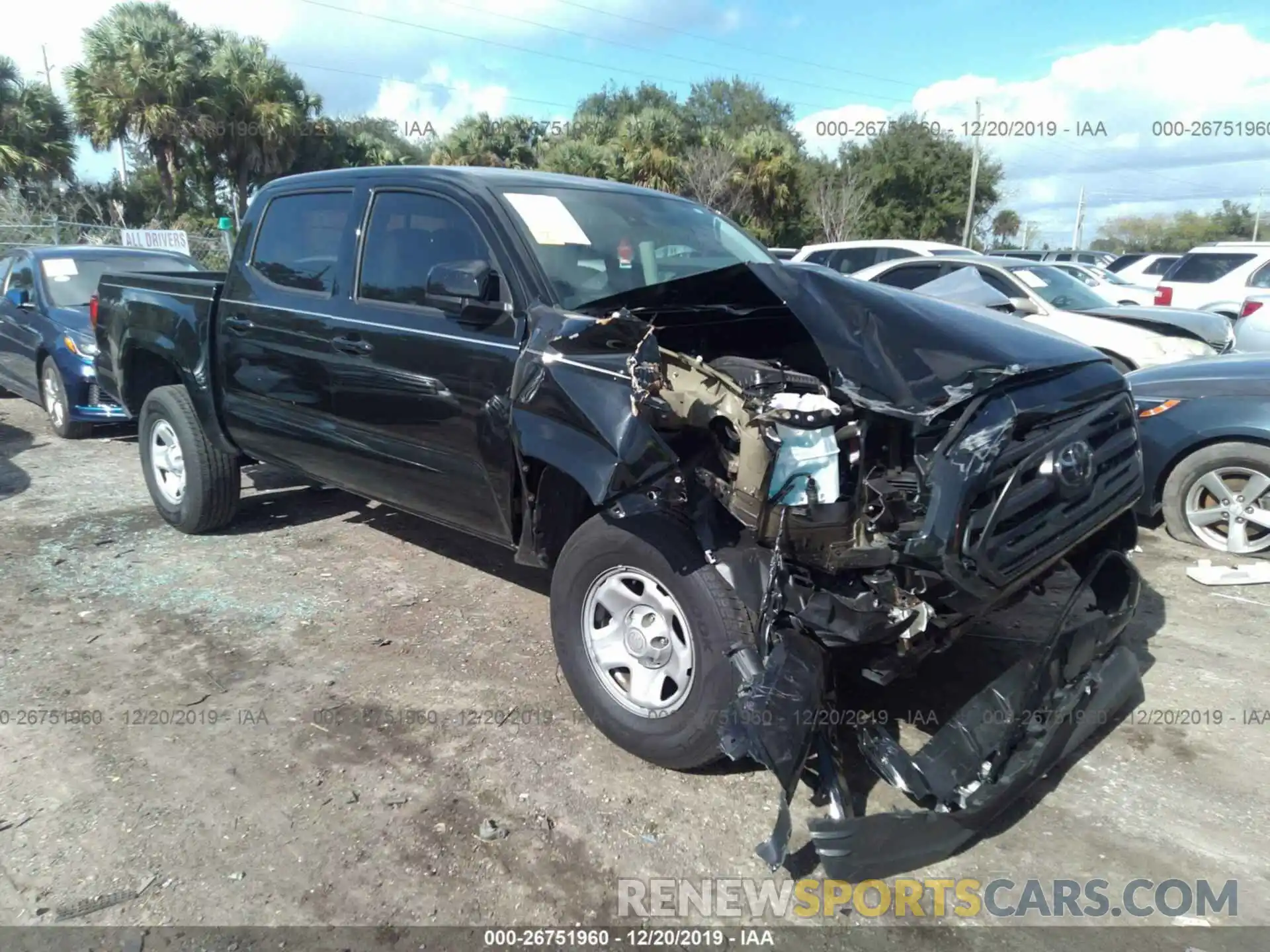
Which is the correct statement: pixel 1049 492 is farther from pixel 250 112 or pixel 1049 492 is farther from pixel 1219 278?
pixel 250 112

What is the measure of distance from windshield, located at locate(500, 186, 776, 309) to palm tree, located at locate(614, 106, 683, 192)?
21135mm

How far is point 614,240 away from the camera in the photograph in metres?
3.90

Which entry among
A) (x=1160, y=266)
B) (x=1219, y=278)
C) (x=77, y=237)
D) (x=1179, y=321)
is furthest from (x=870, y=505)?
(x=77, y=237)

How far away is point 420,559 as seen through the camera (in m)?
5.20

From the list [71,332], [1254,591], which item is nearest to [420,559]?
[1254,591]

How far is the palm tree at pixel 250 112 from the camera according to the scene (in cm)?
2484

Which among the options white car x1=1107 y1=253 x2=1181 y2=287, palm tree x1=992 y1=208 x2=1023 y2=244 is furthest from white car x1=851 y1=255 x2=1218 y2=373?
palm tree x1=992 y1=208 x2=1023 y2=244

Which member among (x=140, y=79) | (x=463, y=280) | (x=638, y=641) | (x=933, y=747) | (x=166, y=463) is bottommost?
(x=933, y=747)

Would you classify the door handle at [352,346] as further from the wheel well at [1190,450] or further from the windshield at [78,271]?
the windshield at [78,271]

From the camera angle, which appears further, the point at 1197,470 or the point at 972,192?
the point at 972,192

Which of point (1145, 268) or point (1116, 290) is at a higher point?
point (1145, 268)

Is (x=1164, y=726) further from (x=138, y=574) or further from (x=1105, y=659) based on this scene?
(x=138, y=574)

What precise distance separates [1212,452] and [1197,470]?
0.42 feet

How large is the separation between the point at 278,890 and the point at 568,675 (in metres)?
1.16
